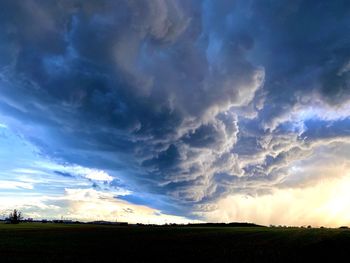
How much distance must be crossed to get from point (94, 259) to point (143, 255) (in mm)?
5841

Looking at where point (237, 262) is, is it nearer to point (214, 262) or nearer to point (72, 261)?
point (214, 262)

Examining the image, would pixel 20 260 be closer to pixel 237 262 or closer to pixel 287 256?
pixel 237 262

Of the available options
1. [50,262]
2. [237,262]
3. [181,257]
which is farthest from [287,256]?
[50,262]

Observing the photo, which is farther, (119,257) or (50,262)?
(119,257)

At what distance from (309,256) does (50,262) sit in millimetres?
26842

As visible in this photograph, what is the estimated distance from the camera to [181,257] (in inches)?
1652

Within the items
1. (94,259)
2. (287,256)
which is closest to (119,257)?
(94,259)

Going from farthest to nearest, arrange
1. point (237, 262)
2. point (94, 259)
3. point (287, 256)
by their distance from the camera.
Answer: point (287, 256) → point (94, 259) → point (237, 262)

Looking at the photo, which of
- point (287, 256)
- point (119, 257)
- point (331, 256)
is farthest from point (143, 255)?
point (331, 256)

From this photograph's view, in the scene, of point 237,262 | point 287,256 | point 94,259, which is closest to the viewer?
point 237,262

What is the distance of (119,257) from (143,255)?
3065 millimetres

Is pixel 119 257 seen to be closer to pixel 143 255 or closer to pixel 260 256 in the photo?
pixel 143 255

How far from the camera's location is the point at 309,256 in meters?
43.2

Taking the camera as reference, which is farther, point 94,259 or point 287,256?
point 287,256
